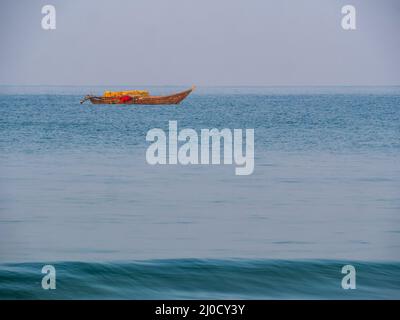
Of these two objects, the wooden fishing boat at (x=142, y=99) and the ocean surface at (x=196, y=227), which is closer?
the ocean surface at (x=196, y=227)

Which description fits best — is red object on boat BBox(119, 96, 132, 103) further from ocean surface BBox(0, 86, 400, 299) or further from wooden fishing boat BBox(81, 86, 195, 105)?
ocean surface BBox(0, 86, 400, 299)

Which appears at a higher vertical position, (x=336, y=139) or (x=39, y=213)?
(x=336, y=139)

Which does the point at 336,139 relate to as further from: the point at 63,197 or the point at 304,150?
the point at 63,197

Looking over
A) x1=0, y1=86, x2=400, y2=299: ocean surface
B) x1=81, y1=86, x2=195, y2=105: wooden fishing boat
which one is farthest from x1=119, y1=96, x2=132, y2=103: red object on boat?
x1=0, y1=86, x2=400, y2=299: ocean surface

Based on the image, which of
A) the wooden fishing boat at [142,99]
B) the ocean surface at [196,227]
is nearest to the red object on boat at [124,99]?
the wooden fishing boat at [142,99]

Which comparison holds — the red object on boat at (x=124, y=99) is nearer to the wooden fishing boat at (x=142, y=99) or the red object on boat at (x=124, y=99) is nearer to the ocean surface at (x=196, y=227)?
the wooden fishing boat at (x=142, y=99)

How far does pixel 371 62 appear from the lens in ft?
375

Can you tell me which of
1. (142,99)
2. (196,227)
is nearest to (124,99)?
(142,99)

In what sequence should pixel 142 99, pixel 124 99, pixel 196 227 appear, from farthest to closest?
pixel 142 99, pixel 124 99, pixel 196 227

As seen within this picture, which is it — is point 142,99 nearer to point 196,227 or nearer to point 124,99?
point 124,99

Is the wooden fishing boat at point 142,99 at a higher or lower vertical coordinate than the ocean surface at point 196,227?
higher

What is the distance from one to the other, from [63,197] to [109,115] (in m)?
41.9

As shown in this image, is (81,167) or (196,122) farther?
(196,122)

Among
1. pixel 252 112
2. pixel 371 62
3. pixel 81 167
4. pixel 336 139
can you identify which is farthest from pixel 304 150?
pixel 371 62
